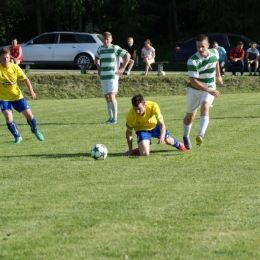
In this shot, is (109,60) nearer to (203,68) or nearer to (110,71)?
(110,71)

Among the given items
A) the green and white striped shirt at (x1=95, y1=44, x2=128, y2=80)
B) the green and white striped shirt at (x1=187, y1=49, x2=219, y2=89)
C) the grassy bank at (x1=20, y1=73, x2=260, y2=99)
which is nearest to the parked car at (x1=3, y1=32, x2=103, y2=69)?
the grassy bank at (x1=20, y1=73, x2=260, y2=99)

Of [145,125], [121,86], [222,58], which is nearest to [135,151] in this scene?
[145,125]

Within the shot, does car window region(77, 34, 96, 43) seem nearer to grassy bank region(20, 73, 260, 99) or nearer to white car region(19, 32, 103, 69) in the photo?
white car region(19, 32, 103, 69)

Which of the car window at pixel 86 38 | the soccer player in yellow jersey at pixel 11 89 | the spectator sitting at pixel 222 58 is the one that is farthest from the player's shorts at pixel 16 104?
the car window at pixel 86 38

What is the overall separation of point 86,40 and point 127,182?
26.3 metres

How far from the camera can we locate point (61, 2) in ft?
129

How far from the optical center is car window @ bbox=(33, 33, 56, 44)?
3550cm

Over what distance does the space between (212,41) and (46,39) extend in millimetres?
7743

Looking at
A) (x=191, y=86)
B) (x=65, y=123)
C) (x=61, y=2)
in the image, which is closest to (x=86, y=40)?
(x=61, y=2)

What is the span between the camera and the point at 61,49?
3509cm

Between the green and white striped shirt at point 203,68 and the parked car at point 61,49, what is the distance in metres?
23.2

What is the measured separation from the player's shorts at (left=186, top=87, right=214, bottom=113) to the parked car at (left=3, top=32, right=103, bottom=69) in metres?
23.0

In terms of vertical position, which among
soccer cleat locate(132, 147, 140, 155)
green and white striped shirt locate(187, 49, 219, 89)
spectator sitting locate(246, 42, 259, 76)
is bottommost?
spectator sitting locate(246, 42, 259, 76)

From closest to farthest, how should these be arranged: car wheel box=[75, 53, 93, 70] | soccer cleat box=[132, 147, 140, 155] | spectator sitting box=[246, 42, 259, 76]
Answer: soccer cleat box=[132, 147, 140, 155] → spectator sitting box=[246, 42, 259, 76] → car wheel box=[75, 53, 93, 70]
